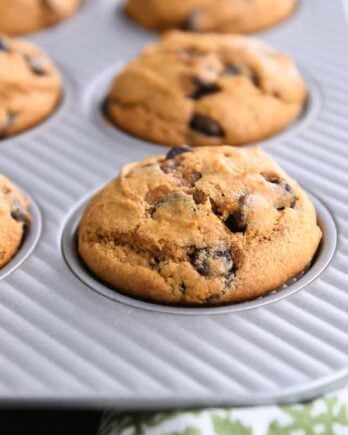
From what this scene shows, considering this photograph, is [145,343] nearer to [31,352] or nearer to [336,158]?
[31,352]

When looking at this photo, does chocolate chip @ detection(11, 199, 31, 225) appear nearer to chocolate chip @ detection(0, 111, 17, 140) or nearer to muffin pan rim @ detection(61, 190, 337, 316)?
muffin pan rim @ detection(61, 190, 337, 316)

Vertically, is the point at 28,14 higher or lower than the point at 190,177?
lower

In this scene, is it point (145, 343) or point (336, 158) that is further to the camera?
point (336, 158)

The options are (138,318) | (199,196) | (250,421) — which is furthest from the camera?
(199,196)

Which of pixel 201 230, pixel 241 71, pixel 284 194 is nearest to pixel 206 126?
pixel 241 71

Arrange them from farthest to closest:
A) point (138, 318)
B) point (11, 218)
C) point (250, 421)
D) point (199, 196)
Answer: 1. point (11, 218)
2. point (199, 196)
3. point (138, 318)
4. point (250, 421)

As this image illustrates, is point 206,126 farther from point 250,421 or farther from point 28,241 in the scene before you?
point 250,421

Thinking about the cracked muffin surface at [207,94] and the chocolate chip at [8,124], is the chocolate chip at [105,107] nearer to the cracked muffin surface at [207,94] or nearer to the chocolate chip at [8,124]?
the cracked muffin surface at [207,94]

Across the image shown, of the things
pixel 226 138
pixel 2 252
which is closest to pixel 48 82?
pixel 226 138
